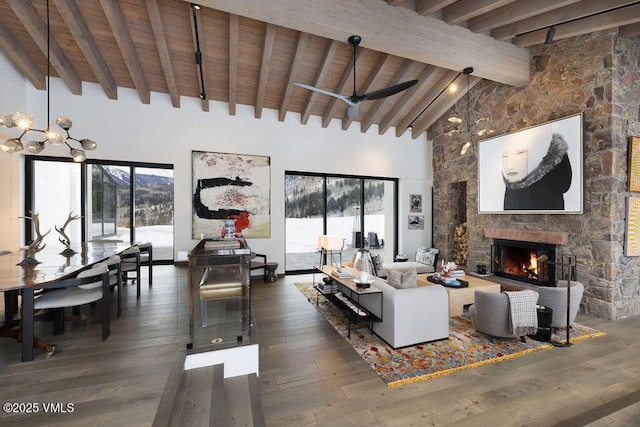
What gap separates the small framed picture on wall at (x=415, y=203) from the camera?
24.8ft

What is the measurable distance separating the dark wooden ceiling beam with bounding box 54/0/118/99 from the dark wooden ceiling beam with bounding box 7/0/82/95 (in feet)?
1.25

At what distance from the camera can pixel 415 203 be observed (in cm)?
759

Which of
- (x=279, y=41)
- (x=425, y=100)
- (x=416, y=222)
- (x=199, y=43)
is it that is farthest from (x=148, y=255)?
(x=425, y=100)

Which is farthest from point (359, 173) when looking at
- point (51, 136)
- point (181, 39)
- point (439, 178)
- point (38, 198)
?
point (38, 198)

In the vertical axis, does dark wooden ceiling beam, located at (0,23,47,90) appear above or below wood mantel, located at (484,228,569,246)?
above

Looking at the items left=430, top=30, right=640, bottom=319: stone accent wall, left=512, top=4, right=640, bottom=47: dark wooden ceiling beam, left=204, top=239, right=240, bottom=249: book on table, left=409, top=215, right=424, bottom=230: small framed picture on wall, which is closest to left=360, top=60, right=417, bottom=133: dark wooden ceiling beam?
left=512, top=4, right=640, bottom=47: dark wooden ceiling beam

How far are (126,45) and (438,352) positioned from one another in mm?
6093

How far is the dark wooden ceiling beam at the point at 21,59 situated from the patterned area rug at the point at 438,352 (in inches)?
254

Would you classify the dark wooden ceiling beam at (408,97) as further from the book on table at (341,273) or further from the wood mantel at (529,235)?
the book on table at (341,273)

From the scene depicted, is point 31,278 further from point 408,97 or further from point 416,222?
point 416,222

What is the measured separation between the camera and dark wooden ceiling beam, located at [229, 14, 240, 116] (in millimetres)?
3818

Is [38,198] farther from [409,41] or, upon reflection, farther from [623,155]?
[623,155]

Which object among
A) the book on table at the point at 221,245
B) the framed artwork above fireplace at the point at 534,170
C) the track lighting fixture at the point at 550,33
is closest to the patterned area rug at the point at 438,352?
the book on table at the point at 221,245

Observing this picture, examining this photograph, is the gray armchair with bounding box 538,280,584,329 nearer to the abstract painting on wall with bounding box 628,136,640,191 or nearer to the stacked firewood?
the abstract painting on wall with bounding box 628,136,640,191
